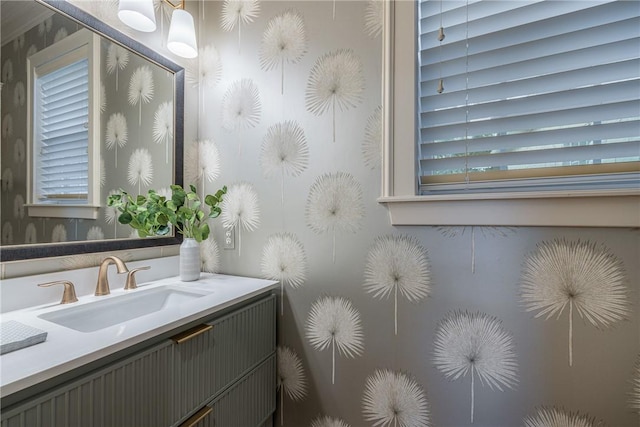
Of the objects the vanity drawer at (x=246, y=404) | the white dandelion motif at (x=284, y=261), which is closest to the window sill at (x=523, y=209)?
the white dandelion motif at (x=284, y=261)

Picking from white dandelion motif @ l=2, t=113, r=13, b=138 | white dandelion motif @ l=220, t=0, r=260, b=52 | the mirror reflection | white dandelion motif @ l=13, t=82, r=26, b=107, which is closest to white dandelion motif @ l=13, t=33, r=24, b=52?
the mirror reflection

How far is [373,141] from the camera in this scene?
1122 millimetres

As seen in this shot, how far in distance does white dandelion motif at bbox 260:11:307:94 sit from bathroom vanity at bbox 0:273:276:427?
1.00 m

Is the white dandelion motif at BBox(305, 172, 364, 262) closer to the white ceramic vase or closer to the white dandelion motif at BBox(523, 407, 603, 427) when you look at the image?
the white ceramic vase

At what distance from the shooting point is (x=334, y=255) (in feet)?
3.94

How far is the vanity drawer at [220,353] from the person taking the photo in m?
0.84

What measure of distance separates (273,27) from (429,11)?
2.28 ft

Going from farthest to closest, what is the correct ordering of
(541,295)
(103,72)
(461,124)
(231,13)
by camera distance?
(231,13) → (103,72) → (461,124) → (541,295)

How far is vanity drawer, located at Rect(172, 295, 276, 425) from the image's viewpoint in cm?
84

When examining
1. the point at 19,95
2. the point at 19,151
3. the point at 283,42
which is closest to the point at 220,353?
the point at 19,151

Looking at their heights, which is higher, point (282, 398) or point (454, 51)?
point (454, 51)

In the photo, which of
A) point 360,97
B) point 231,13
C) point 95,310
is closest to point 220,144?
point 231,13

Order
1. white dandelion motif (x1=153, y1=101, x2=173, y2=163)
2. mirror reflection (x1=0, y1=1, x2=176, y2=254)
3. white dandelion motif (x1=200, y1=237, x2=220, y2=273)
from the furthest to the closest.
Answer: white dandelion motif (x1=200, y1=237, x2=220, y2=273) → white dandelion motif (x1=153, y1=101, x2=173, y2=163) → mirror reflection (x1=0, y1=1, x2=176, y2=254)

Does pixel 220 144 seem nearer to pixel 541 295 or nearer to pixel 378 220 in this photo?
pixel 378 220
